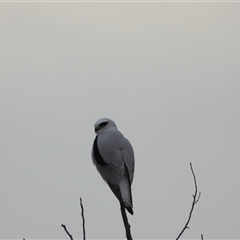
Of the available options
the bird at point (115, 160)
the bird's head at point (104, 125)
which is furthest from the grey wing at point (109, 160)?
the bird's head at point (104, 125)

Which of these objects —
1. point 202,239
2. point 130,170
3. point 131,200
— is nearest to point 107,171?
point 130,170

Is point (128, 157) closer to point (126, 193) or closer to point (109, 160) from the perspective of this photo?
point (109, 160)

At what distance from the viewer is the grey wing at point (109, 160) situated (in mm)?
4953

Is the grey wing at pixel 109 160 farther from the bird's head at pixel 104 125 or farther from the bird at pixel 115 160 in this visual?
the bird's head at pixel 104 125

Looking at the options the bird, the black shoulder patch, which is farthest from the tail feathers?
the black shoulder patch

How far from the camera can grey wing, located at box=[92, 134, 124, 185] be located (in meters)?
4.95

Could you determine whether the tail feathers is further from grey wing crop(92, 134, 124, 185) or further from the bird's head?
the bird's head

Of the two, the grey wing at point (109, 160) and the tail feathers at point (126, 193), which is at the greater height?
the grey wing at point (109, 160)

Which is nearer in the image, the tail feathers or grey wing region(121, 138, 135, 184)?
the tail feathers

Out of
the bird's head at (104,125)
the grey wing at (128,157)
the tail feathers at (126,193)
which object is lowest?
the tail feathers at (126,193)

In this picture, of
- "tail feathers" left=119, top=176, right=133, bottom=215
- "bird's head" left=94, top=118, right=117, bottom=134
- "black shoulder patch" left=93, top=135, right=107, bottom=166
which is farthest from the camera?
"bird's head" left=94, top=118, right=117, bottom=134

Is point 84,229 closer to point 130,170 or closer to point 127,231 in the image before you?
point 127,231

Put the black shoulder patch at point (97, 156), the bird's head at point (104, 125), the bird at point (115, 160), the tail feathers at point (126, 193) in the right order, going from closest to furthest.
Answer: the tail feathers at point (126, 193) → the bird at point (115, 160) → the black shoulder patch at point (97, 156) → the bird's head at point (104, 125)

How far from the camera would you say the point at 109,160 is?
503 cm
